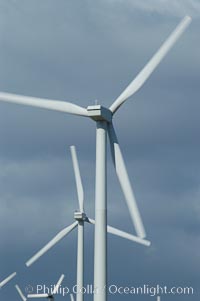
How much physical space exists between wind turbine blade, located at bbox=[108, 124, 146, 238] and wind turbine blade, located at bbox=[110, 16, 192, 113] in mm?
1570

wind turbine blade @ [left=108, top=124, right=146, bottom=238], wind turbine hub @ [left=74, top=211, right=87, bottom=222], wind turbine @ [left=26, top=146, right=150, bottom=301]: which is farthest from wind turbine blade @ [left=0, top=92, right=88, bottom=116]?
wind turbine hub @ [left=74, top=211, right=87, bottom=222]

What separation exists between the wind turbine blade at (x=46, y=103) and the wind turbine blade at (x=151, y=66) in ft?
6.83

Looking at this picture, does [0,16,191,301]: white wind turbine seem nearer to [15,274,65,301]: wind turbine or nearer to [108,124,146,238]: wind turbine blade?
[108,124,146,238]: wind turbine blade

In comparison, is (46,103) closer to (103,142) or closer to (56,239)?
(103,142)

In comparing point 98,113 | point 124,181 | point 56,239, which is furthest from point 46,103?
point 56,239

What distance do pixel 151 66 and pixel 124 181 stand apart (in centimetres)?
641

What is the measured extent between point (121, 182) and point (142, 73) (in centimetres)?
601

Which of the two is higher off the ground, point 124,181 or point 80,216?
point 80,216

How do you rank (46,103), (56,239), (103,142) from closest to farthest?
(103,142)
(46,103)
(56,239)

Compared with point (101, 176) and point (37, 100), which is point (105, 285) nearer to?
point (101, 176)

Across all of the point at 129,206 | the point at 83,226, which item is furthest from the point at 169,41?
the point at 83,226

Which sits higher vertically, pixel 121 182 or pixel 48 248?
pixel 48 248

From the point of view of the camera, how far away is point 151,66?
50344 millimetres

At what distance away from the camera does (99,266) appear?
1881 inches
